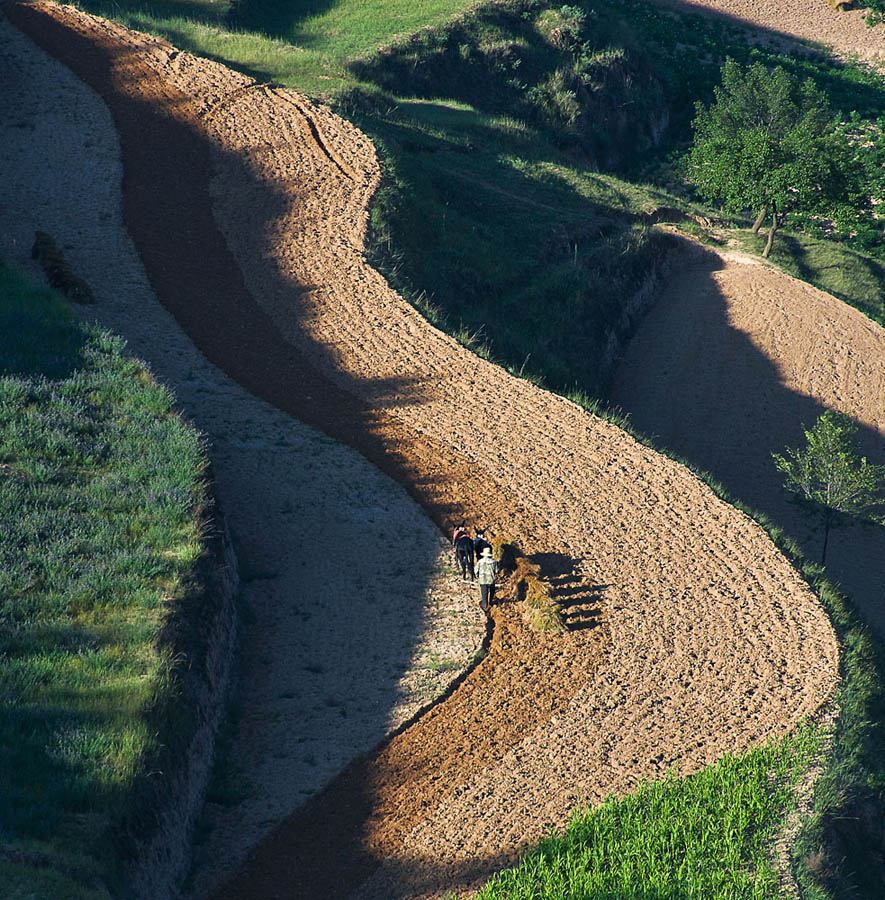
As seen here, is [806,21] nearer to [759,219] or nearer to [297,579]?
[759,219]

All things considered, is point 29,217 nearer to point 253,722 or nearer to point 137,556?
point 137,556

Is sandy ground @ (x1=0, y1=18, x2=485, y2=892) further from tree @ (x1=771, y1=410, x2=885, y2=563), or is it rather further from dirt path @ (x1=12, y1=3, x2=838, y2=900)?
tree @ (x1=771, y1=410, x2=885, y2=563)

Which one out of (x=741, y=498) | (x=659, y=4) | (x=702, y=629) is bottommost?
(x=741, y=498)

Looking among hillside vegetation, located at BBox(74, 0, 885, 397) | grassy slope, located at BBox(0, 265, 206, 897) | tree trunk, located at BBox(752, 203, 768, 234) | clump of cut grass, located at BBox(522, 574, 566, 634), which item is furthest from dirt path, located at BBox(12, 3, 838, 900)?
tree trunk, located at BBox(752, 203, 768, 234)

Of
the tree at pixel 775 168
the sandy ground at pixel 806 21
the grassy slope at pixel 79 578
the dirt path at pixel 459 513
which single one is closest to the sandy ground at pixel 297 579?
the dirt path at pixel 459 513

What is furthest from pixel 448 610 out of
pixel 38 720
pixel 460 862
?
pixel 38 720

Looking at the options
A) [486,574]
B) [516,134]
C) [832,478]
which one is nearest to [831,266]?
[516,134]
